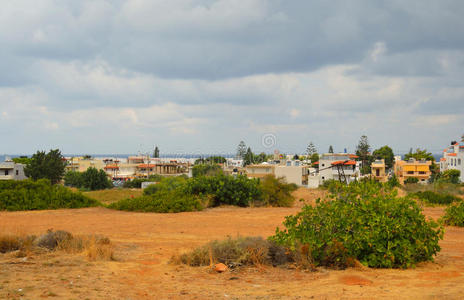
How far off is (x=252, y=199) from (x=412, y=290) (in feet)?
47.2

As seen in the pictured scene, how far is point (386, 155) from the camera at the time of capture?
8406cm

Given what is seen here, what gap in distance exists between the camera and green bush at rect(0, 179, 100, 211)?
17.0m

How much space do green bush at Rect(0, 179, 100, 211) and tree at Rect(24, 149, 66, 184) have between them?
5007cm

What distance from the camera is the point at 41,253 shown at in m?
7.61

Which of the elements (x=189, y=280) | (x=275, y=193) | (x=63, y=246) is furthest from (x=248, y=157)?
(x=189, y=280)

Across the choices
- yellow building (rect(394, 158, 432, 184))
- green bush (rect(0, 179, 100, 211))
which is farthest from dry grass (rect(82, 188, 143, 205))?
yellow building (rect(394, 158, 432, 184))

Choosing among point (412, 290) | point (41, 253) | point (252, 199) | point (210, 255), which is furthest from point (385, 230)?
point (252, 199)

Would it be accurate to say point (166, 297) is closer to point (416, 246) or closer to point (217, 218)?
point (416, 246)

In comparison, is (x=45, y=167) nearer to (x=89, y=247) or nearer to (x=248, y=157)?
(x=248, y=157)

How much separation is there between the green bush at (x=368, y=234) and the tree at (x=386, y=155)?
7992 cm

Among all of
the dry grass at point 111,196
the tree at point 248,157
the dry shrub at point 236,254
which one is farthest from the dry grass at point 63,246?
the tree at point 248,157

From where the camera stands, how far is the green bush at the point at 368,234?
6.75 meters

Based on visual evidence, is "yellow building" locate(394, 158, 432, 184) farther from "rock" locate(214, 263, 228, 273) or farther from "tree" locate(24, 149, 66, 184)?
"rock" locate(214, 263, 228, 273)

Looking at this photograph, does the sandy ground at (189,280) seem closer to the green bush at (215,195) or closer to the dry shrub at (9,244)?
the dry shrub at (9,244)
